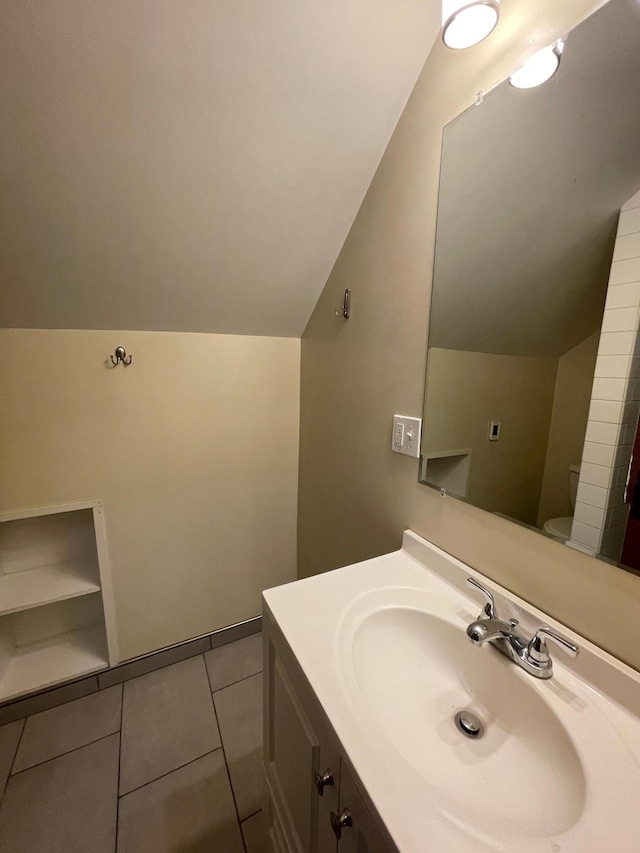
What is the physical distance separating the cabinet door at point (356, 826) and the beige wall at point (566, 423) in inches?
23.3

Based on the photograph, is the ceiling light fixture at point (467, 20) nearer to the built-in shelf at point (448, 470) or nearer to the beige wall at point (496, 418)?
the beige wall at point (496, 418)

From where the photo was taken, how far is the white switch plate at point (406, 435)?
41.3 inches

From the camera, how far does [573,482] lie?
Result: 28.5 inches

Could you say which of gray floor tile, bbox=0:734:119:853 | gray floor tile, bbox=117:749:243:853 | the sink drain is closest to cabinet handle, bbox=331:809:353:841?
the sink drain

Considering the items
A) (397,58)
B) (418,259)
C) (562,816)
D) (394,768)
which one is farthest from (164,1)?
(562,816)

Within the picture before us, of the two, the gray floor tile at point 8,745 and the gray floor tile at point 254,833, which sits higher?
the gray floor tile at point 8,745

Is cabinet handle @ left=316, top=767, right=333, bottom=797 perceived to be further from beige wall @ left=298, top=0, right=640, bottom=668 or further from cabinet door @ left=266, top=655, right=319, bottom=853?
beige wall @ left=298, top=0, right=640, bottom=668

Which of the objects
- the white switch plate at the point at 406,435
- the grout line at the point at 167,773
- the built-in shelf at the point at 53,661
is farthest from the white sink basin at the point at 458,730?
the built-in shelf at the point at 53,661

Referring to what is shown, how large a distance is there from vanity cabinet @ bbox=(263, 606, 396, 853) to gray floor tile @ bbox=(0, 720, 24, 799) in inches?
41.0

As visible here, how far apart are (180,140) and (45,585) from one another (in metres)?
1.74

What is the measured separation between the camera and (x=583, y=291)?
690 millimetres

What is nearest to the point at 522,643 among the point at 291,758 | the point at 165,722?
the point at 291,758

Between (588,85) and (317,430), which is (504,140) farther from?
(317,430)

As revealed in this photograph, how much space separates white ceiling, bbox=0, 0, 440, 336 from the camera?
781mm
